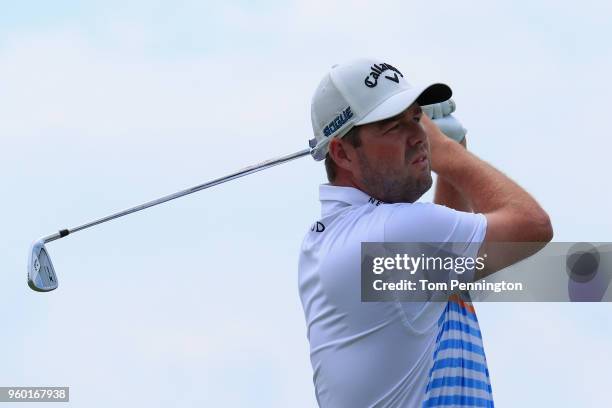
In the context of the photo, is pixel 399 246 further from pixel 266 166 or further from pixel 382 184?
pixel 266 166

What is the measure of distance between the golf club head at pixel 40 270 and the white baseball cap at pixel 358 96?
14.3 feet

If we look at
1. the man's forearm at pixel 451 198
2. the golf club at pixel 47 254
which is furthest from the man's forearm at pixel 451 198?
the golf club at pixel 47 254

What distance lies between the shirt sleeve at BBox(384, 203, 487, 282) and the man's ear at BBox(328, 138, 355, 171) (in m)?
0.48

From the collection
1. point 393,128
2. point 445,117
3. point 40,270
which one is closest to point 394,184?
point 393,128

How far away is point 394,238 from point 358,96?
829 millimetres

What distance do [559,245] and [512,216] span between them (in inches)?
33.6

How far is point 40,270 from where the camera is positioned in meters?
10.6

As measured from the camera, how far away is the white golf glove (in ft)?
23.0

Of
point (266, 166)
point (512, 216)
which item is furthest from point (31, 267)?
point (512, 216)

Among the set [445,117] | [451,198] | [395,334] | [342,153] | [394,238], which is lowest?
[395,334]

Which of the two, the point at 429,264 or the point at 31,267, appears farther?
the point at 31,267

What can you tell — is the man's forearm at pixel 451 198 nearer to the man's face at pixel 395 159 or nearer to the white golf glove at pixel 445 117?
the white golf glove at pixel 445 117

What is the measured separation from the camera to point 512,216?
239 inches

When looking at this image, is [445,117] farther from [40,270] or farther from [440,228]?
[40,270]
